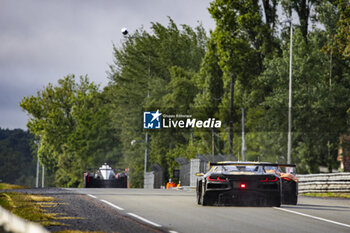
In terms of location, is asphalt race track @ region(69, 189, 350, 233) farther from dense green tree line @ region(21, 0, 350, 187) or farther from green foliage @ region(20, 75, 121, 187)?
green foliage @ region(20, 75, 121, 187)

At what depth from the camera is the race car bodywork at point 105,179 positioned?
42.5 meters

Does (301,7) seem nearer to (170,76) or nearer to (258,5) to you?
(258,5)

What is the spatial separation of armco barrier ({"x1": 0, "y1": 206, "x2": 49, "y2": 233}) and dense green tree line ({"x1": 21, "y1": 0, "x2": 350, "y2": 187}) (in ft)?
86.0

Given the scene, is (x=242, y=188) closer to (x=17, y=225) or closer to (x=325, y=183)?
(x=17, y=225)

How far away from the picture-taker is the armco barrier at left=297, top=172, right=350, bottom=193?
88.7ft

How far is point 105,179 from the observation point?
42.9 metres

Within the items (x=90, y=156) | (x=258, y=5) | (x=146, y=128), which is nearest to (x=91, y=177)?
(x=258, y=5)

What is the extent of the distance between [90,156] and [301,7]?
3609cm

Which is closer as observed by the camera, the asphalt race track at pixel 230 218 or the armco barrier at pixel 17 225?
the armco barrier at pixel 17 225
